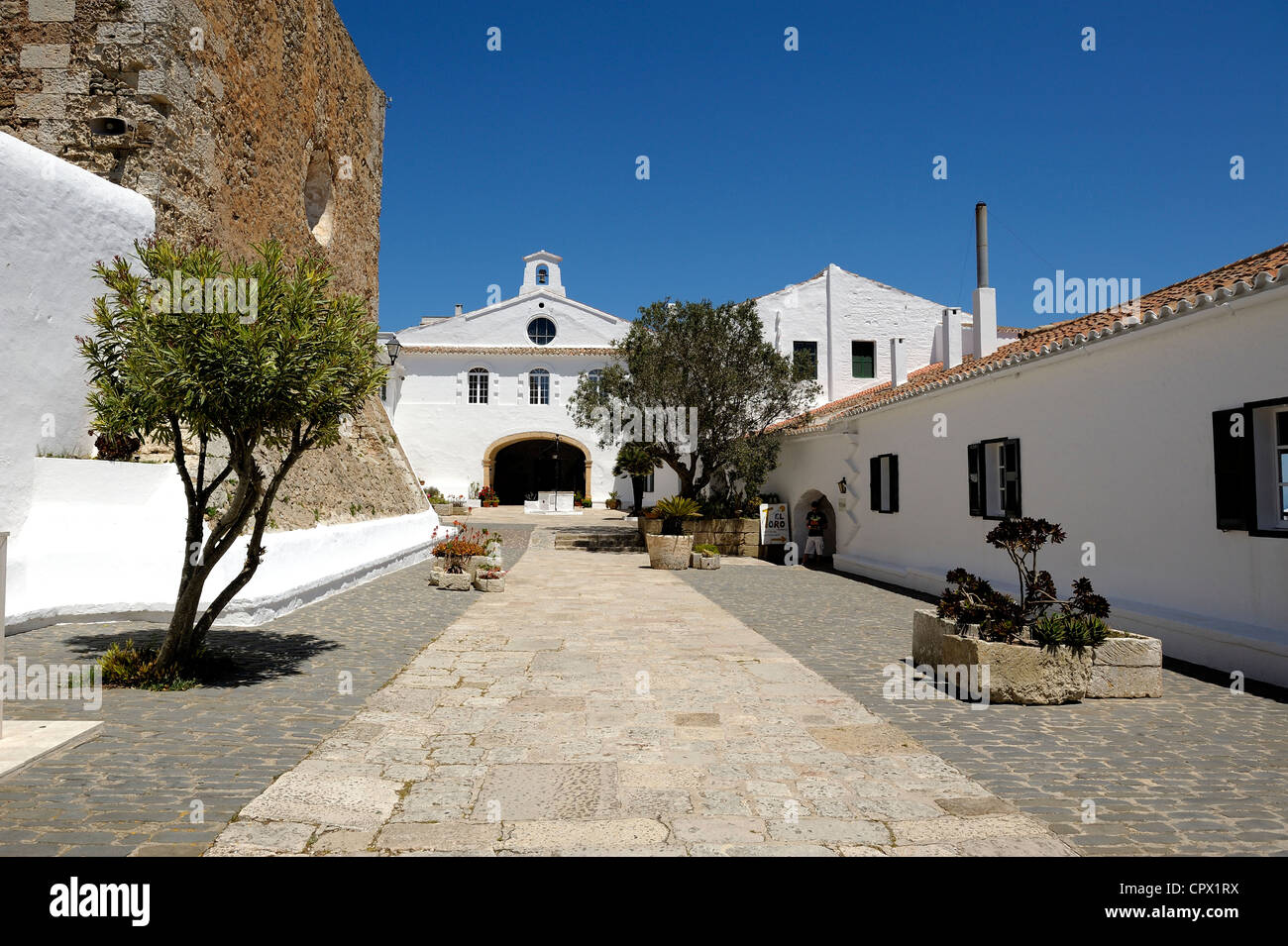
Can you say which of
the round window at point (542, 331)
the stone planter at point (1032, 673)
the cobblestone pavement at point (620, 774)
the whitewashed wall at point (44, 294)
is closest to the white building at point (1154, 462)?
the stone planter at point (1032, 673)

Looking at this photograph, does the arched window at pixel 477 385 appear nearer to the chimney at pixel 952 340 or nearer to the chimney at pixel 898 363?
the chimney at pixel 898 363

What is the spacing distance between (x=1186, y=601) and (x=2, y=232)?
1154 cm

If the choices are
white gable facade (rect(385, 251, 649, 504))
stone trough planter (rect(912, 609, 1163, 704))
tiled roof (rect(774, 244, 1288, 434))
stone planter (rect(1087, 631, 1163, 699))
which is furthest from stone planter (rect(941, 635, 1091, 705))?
white gable facade (rect(385, 251, 649, 504))

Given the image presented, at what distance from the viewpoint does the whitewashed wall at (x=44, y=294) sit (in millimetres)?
7414

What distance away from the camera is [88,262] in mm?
8320

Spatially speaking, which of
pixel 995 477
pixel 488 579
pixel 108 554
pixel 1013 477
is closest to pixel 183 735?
pixel 108 554

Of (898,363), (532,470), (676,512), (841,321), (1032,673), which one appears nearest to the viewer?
(1032,673)

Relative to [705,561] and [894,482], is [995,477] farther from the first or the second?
[705,561]

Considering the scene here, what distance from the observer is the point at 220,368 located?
5246 millimetres

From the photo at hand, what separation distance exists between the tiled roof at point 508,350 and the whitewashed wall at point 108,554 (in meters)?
26.2

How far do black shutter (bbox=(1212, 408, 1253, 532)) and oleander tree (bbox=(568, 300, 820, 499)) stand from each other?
39.4ft

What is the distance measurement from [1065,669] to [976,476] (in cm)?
574

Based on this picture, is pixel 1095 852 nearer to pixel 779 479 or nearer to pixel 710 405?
pixel 710 405
